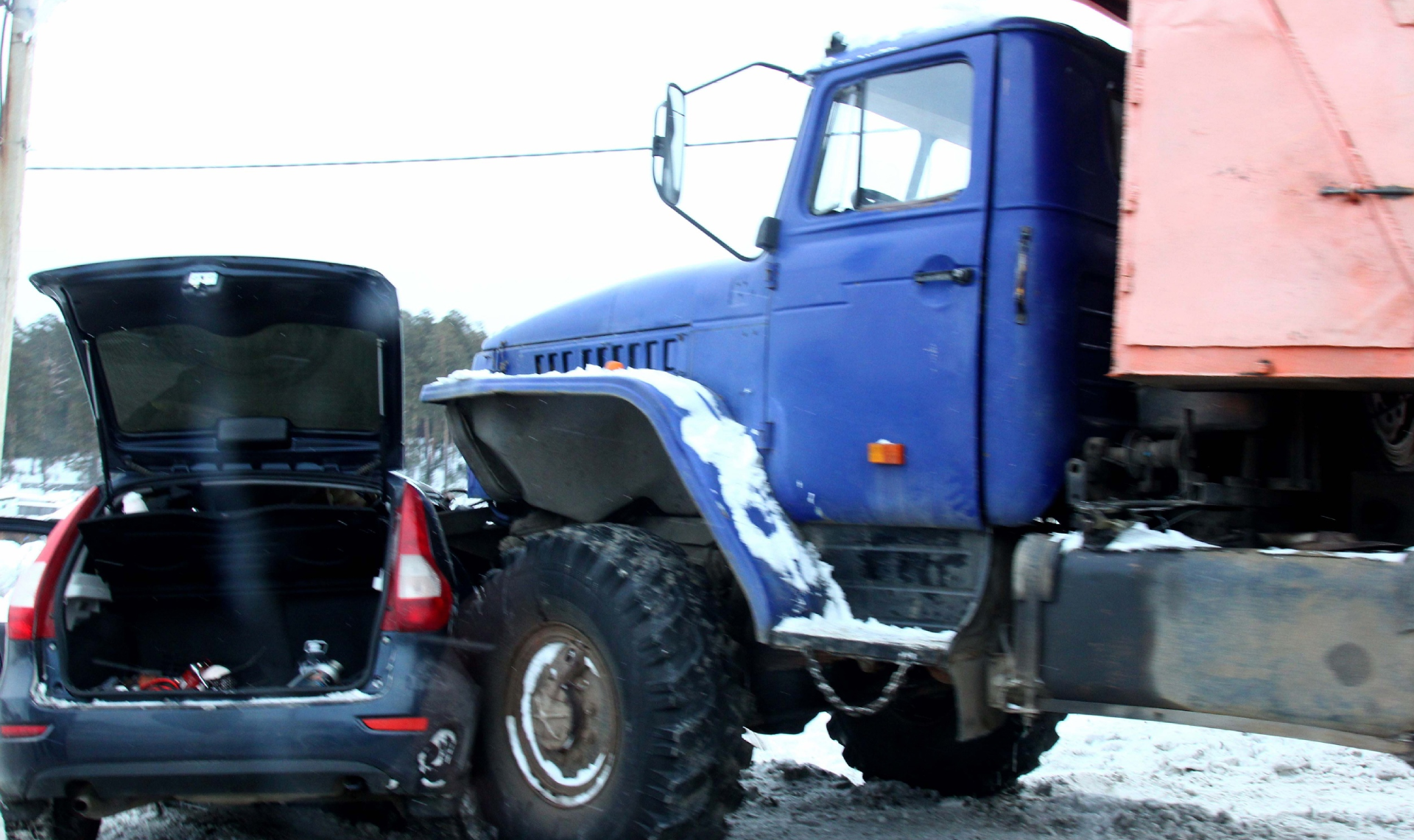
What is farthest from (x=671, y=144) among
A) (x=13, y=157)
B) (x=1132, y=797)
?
(x=13, y=157)

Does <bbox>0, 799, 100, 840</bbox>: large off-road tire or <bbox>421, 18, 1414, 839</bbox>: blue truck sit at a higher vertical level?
<bbox>421, 18, 1414, 839</bbox>: blue truck

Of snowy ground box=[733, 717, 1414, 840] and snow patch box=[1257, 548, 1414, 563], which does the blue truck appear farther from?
snowy ground box=[733, 717, 1414, 840]

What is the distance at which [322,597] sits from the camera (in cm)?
486

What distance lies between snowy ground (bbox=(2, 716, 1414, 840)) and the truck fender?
57.9 inches

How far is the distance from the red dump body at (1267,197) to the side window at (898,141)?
2.38 feet

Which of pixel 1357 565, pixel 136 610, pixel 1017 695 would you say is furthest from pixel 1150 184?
pixel 136 610

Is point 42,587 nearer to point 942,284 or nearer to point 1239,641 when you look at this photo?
point 942,284

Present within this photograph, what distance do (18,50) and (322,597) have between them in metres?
8.29

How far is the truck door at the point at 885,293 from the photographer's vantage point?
135 inches

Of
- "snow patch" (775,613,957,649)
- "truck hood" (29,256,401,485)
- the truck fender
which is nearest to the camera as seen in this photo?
"snow patch" (775,613,957,649)

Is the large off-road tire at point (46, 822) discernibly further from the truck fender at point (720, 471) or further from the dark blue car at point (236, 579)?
the truck fender at point (720, 471)

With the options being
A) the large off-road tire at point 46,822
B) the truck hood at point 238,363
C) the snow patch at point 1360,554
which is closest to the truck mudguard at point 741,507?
the truck hood at point 238,363

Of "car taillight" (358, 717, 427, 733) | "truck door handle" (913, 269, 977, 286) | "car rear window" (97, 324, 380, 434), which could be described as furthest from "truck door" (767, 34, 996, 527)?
"car rear window" (97, 324, 380, 434)

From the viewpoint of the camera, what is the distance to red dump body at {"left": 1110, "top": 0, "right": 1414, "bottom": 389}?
2.57m
